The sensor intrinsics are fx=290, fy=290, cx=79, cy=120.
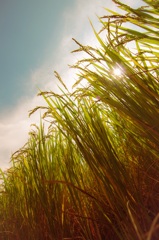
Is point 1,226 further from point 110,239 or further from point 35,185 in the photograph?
point 110,239

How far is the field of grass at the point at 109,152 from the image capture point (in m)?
0.89

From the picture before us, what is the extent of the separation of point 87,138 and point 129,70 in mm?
358

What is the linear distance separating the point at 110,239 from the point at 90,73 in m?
0.80

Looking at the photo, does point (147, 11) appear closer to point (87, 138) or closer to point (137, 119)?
point (137, 119)

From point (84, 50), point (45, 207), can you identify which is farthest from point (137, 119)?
point (45, 207)

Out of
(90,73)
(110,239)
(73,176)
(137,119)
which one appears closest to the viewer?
(137,119)

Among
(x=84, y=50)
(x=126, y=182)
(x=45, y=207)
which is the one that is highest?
(x=84, y=50)

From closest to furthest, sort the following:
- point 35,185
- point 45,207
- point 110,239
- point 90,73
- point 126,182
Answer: point 90,73 → point 126,182 → point 110,239 → point 45,207 → point 35,185

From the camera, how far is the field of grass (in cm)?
89

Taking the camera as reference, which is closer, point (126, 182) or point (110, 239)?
point (126, 182)

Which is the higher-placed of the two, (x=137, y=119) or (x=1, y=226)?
(x=1, y=226)

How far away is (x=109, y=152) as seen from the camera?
1.15 m

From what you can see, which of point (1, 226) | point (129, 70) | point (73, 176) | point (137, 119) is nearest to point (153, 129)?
point (137, 119)

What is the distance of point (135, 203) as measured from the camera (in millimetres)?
1081
